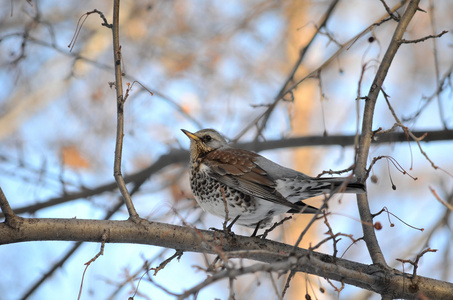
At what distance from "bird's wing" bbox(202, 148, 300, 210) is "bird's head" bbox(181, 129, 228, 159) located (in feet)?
0.95

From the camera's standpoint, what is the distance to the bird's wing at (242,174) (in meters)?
3.88

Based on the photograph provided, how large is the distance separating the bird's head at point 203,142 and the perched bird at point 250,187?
1.29ft

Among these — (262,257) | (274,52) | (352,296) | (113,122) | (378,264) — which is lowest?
(378,264)

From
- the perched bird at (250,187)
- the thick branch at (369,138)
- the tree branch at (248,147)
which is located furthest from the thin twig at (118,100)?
the tree branch at (248,147)

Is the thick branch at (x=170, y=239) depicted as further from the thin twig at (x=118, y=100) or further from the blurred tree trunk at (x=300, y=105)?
the blurred tree trunk at (x=300, y=105)

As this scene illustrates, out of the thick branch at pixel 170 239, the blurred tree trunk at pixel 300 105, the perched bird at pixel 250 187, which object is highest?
the blurred tree trunk at pixel 300 105

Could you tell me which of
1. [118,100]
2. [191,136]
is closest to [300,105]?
[191,136]

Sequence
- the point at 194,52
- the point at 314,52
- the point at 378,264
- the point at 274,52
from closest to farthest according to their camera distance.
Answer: the point at 378,264, the point at 194,52, the point at 274,52, the point at 314,52

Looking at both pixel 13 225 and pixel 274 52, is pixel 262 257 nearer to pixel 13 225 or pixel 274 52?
pixel 13 225

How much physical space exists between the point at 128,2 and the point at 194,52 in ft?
4.61

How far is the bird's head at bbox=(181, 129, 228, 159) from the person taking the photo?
16.1ft

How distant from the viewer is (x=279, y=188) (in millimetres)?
4023

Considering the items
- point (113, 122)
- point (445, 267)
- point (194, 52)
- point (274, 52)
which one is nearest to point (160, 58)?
point (194, 52)

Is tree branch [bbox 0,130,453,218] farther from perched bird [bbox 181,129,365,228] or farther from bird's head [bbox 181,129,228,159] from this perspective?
perched bird [bbox 181,129,365,228]
